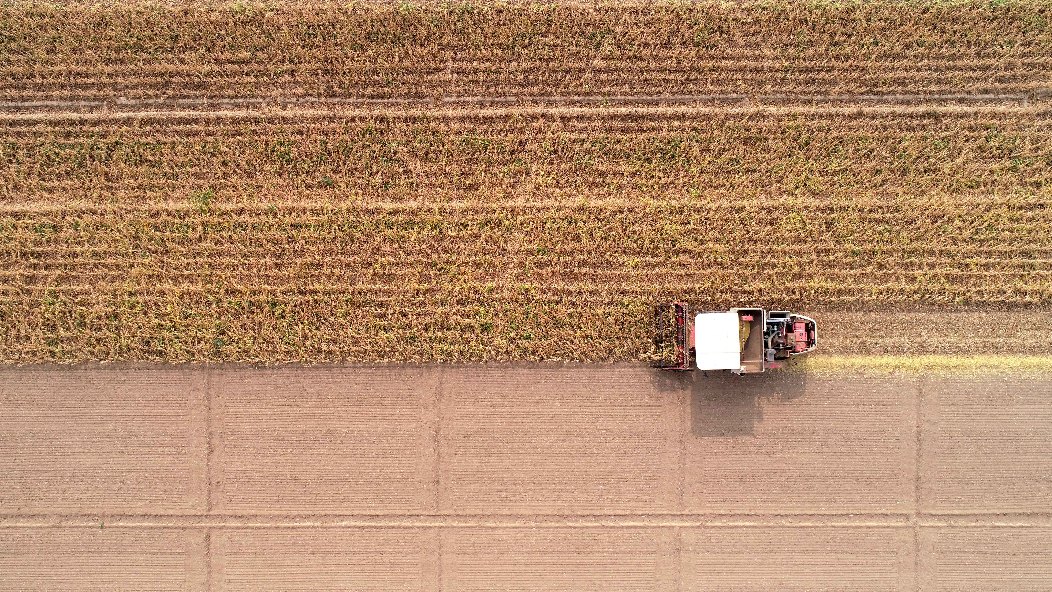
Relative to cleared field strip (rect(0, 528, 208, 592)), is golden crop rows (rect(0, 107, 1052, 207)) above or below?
above

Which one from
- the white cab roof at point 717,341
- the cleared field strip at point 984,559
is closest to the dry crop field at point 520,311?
the cleared field strip at point 984,559

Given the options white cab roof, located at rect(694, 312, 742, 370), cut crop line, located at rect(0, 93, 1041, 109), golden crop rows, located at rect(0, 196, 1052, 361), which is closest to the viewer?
white cab roof, located at rect(694, 312, 742, 370)

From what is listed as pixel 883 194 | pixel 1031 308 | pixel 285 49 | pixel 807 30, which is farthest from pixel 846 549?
pixel 285 49

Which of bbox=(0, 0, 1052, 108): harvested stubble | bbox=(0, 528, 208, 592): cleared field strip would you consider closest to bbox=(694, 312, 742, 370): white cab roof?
bbox=(0, 0, 1052, 108): harvested stubble

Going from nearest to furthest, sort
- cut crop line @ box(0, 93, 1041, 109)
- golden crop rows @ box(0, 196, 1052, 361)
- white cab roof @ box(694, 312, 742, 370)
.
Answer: white cab roof @ box(694, 312, 742, 370) < golden crop rows @ box(0, 196, 1052, 361) < cut crop line @ box(0, 93, 1041, 109)

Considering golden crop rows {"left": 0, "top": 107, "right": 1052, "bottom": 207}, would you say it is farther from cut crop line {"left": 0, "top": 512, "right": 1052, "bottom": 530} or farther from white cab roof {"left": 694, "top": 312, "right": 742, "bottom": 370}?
cut crop line {"left": 0, "top": 512, "right": 1052, "bottom": 530}

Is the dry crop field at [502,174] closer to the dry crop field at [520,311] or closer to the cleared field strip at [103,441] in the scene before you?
the dry crop field at [520,311]
